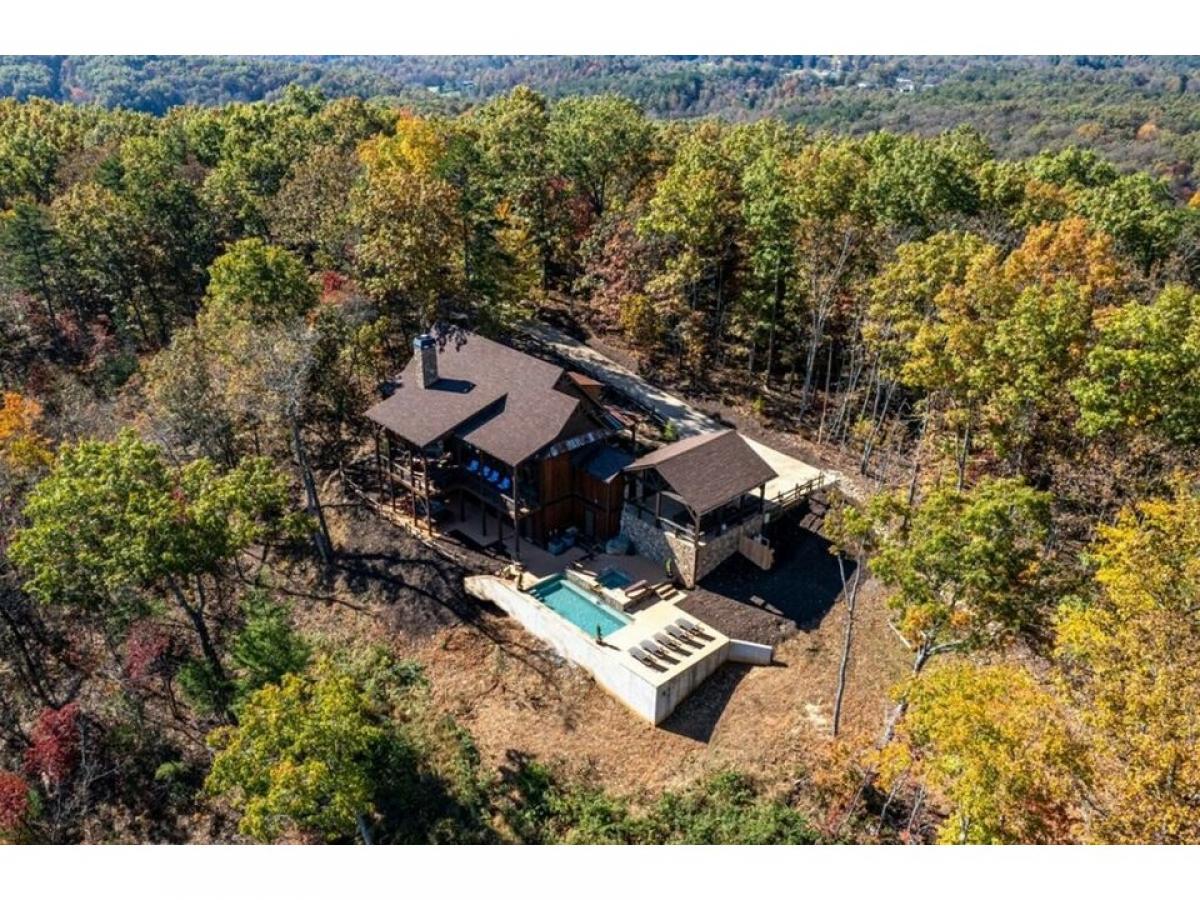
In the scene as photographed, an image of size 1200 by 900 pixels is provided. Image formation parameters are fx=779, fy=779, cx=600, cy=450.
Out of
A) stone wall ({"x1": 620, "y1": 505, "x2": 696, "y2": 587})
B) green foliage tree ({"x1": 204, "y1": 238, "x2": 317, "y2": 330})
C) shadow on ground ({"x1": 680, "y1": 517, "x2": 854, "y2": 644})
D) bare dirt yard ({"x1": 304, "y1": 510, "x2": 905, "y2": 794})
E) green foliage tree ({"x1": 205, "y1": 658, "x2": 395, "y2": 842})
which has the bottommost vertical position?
bare dirt yard ({"x1": 304, "y1": 510, "x2": 905, "y2": 794})

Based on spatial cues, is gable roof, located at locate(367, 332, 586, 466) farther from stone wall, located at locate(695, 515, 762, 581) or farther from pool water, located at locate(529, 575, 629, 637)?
stone wall, located at locate(695, 515, 762, 581)

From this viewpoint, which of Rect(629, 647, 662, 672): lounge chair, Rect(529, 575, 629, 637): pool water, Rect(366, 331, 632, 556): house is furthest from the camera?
Rect(366, 331, 632, 556): house

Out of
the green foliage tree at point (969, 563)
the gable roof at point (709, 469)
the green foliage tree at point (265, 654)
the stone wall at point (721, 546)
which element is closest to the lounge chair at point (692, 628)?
the stone wall at point (721, 546)

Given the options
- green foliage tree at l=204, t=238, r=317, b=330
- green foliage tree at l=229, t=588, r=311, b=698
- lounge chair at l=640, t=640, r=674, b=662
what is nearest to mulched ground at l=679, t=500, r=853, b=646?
lounge chair at l=640, t=640, r=674, b=662

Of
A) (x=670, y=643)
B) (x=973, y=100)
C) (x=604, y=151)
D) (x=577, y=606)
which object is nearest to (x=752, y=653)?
(x=670, y=643)

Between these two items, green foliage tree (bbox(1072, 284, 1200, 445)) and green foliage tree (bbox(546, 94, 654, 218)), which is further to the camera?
green foliage tree (bbox(546, 94, 654, 218))

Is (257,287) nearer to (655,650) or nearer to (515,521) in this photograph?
(515,521)
